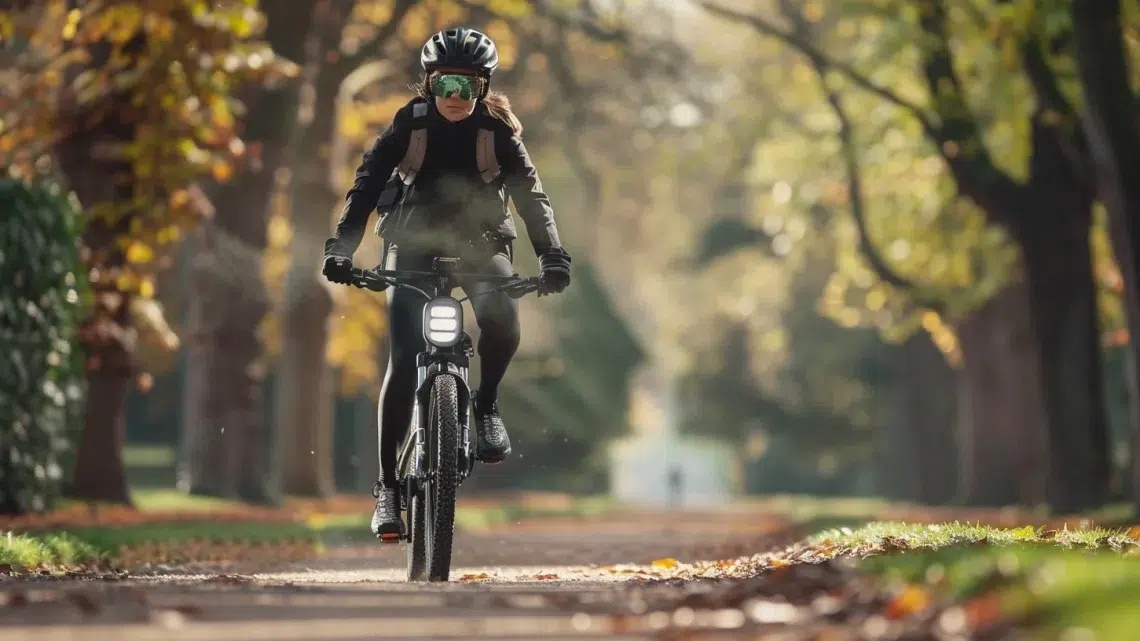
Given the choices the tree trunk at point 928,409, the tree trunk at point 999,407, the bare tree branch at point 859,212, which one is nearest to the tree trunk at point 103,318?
the bare tree branch at point 859,212

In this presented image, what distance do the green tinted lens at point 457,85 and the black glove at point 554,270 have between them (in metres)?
0.82

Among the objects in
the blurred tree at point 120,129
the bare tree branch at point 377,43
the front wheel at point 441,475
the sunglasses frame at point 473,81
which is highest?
the bare tree branch at point 377,43

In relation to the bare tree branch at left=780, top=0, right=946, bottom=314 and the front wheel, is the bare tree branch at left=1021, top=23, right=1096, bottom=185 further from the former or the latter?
the front wheel

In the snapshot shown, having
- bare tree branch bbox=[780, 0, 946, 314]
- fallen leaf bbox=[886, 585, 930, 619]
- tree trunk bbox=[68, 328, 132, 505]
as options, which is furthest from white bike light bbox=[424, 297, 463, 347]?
bare tree branch bbox=[780, 0, 946, 314]

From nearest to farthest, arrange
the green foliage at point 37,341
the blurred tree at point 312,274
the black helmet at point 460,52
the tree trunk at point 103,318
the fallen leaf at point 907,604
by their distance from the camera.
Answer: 1. the fallen leaf at point 907,604
2. the black helmet at point 460,52
3. the green foliage at point 37,341
4. the tree trunk at point 103,318
5. the blurred tree at point 312,274

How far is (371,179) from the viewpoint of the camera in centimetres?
901

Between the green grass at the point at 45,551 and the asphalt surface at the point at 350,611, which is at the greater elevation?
the green grass at the point at 45,551

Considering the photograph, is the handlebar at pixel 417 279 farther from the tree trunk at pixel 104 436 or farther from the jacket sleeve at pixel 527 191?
the tree trunk at pixel 104 436

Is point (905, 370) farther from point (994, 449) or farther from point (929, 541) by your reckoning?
point (929, 541)

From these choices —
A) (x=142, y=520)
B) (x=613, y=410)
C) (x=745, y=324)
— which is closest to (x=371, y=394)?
(x=613, y=410)

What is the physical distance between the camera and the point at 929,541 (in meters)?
9.40

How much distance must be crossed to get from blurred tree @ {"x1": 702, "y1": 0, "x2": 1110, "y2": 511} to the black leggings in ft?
45.5

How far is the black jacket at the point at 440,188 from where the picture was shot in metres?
8.93

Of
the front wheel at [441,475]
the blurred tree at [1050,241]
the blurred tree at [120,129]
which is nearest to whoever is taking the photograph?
the front wheel at [441,475]
